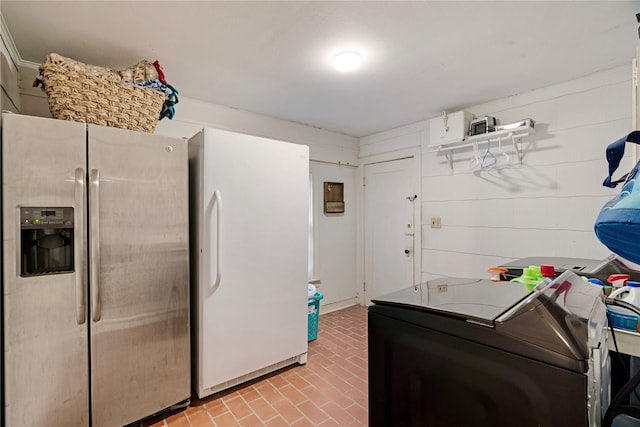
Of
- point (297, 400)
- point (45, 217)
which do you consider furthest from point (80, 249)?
Result: point (297, 400)

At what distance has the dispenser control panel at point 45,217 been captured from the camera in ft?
4.66

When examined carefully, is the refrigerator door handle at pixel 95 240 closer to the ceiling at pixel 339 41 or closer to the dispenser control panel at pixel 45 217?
the dispenser control panel at pixel 45 217

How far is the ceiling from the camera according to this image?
1485 mm

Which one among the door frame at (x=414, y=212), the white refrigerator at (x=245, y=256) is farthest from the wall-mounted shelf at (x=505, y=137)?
the white refrigerator at (x=245, y=256)

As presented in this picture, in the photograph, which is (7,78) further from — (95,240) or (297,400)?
(297,400)

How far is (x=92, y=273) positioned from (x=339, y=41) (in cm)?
192

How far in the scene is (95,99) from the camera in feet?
5.40

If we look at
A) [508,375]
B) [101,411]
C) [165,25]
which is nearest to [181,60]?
[165,25]

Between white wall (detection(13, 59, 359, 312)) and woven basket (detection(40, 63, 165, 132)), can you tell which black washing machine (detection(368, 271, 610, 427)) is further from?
white wall (detection(13, 59, 359, 312))

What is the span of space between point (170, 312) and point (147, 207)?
68 cm

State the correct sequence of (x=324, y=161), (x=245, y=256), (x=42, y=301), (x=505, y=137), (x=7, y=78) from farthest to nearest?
(x=324, y=161), (x=505, y=137), (x=245, y=256), (x=7, y=78), (x=42, y=301)

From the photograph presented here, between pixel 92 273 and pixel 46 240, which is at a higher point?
pixel 46 240

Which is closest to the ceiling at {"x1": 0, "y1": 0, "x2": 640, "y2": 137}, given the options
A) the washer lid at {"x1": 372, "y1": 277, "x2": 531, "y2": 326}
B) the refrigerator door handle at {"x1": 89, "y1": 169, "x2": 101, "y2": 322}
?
the refrigerator door handle at {"x1": 89, "y1": 169, "x2": 101, "y2": 322}

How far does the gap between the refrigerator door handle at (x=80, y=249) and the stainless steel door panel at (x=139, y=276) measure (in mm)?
51
